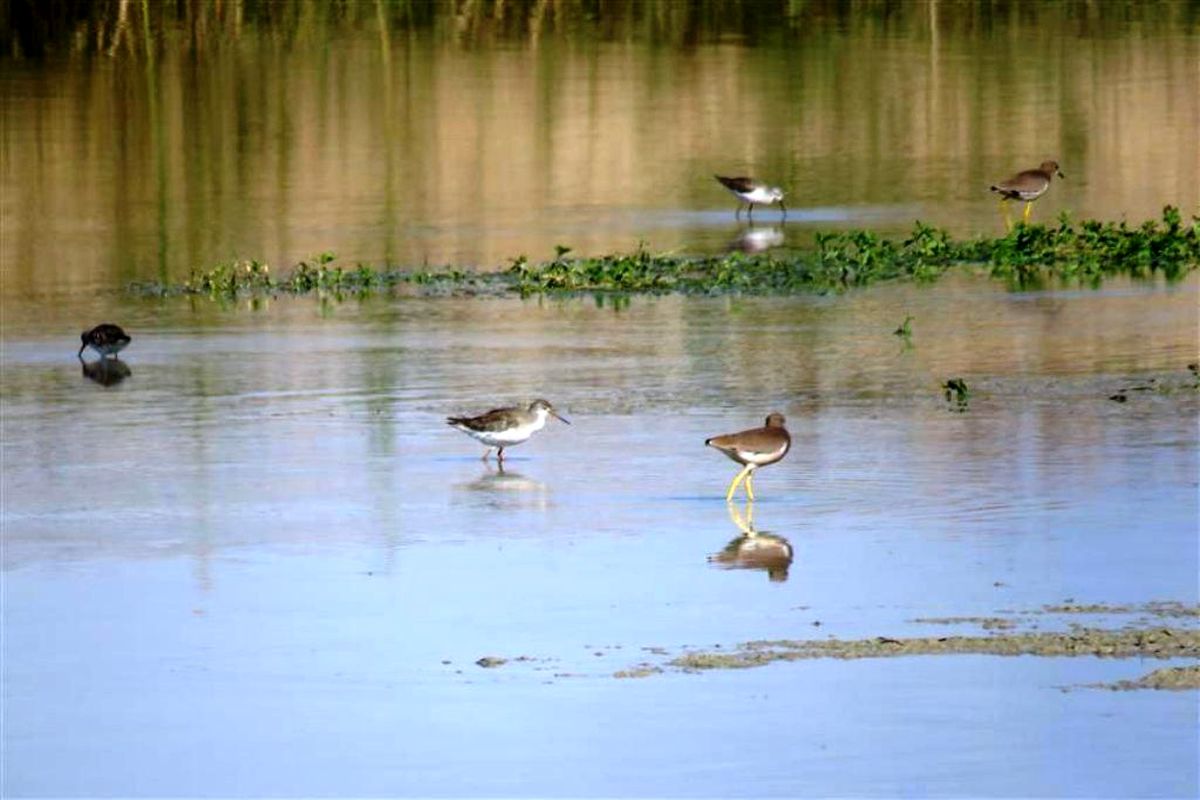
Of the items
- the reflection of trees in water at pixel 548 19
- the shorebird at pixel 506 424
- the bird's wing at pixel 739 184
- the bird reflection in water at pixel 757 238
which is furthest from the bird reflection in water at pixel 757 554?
the reflection of trees in water at pixel 548 19

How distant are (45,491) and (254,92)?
25725mm

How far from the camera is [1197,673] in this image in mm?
10344

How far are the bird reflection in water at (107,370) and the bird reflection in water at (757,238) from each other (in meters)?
7.09

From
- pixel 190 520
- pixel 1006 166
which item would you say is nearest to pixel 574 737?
pixel 190 520

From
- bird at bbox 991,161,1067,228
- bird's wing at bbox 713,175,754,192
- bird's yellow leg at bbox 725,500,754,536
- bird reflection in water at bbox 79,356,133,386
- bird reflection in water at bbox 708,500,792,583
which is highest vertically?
bird's wing at bbox 713,175,754,192

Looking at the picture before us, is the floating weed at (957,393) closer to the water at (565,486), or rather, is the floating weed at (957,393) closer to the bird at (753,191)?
the water at (565,486)

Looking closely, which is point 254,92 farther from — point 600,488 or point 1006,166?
point 600,488

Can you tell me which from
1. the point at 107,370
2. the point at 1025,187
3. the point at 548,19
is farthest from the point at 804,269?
the point at 548,19

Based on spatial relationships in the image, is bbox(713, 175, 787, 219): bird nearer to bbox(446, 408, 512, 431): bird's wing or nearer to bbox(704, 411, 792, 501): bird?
bbox(446, 408, 512, 431): bird's wing

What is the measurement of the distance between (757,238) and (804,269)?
8.80ft

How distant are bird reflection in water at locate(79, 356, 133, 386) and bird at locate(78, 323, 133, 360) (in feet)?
0.23

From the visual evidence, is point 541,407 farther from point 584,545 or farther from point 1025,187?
point 1025,187

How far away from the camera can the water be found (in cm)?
991

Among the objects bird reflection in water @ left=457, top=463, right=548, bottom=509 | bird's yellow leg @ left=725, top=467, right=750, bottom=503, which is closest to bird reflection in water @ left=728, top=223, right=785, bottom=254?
bird reflection in water @ left=457, top=463, right=548, bottom=509
